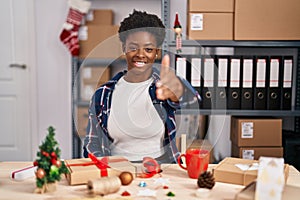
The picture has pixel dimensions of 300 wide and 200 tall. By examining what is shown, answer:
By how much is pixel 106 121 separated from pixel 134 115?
0.11m

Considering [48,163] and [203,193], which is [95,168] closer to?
[48,163]

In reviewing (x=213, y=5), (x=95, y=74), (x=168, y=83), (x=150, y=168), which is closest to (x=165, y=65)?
(x=168, y=83)

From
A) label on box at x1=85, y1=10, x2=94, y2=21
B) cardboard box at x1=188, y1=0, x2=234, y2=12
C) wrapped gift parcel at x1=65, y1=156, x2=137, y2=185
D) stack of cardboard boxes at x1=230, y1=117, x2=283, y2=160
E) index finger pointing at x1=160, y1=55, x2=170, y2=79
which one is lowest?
stack of cardboard boxes at x1=230, y1=117, x2=283, y2=160

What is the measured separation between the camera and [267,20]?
2.24 meters

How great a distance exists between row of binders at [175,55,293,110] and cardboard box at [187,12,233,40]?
0.46 ft

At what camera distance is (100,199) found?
0.90 m

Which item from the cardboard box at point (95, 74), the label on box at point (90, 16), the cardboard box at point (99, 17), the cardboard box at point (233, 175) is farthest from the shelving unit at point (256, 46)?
the cardboard box at point (233, 175)

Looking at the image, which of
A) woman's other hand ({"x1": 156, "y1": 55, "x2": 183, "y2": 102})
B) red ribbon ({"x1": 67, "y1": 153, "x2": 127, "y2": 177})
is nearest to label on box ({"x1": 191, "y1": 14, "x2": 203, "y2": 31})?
woman's other hand ({"x1": 156, "y1": 55, "x2": 183, "y2": 102})

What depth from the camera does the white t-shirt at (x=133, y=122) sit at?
1213mm

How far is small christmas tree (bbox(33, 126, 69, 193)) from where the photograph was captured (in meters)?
0.92

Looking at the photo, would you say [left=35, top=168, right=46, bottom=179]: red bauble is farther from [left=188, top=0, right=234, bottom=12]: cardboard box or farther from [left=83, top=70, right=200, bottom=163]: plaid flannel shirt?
[left=188, top=0, right=234, bottom=12]: cardboard box

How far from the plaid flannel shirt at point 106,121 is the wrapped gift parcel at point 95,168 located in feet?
0.34

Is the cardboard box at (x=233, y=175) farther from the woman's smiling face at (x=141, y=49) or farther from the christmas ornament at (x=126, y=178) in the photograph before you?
the woman's smiling face at (x=141, y=49)

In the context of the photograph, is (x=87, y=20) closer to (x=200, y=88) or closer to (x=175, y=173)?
(x=200, y=88)
